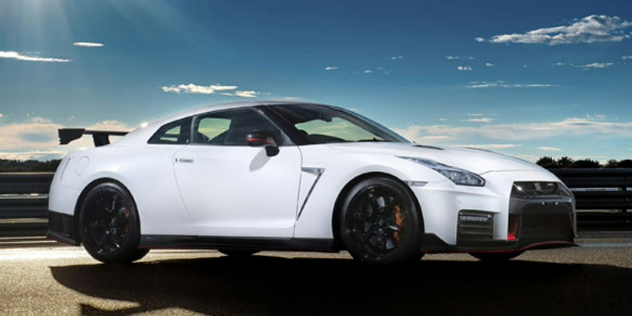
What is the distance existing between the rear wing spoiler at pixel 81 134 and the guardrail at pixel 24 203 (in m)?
3.82

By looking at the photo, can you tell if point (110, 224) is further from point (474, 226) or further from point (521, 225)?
point (521, 225)

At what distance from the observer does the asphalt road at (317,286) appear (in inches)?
219

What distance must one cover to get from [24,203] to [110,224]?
5044 millimetres

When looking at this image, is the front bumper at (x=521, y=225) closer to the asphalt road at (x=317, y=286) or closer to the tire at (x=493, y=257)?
the asphalt road at (x=317, y=286)

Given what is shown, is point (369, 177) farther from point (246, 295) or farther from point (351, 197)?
point (246, 295)

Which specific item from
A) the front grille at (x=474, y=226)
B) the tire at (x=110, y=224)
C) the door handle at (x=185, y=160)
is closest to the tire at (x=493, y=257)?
the front grille at (x=474, y=226)

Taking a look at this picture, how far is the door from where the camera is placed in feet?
22.9

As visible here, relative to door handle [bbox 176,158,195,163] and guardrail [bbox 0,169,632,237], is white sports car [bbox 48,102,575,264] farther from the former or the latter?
guardrail [bbox 0,169,632,237]

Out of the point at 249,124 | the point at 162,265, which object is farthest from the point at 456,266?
the point at 162,265

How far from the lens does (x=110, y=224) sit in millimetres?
8000

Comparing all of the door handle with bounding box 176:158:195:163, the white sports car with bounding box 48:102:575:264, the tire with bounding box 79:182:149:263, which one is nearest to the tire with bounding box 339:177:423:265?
the white sports car with bounding box 48:102:575:264

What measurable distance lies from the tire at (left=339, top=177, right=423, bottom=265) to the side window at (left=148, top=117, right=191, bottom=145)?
205 cm

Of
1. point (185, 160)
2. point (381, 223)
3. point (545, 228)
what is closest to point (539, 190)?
point (545, 228)

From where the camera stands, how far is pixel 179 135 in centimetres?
802
